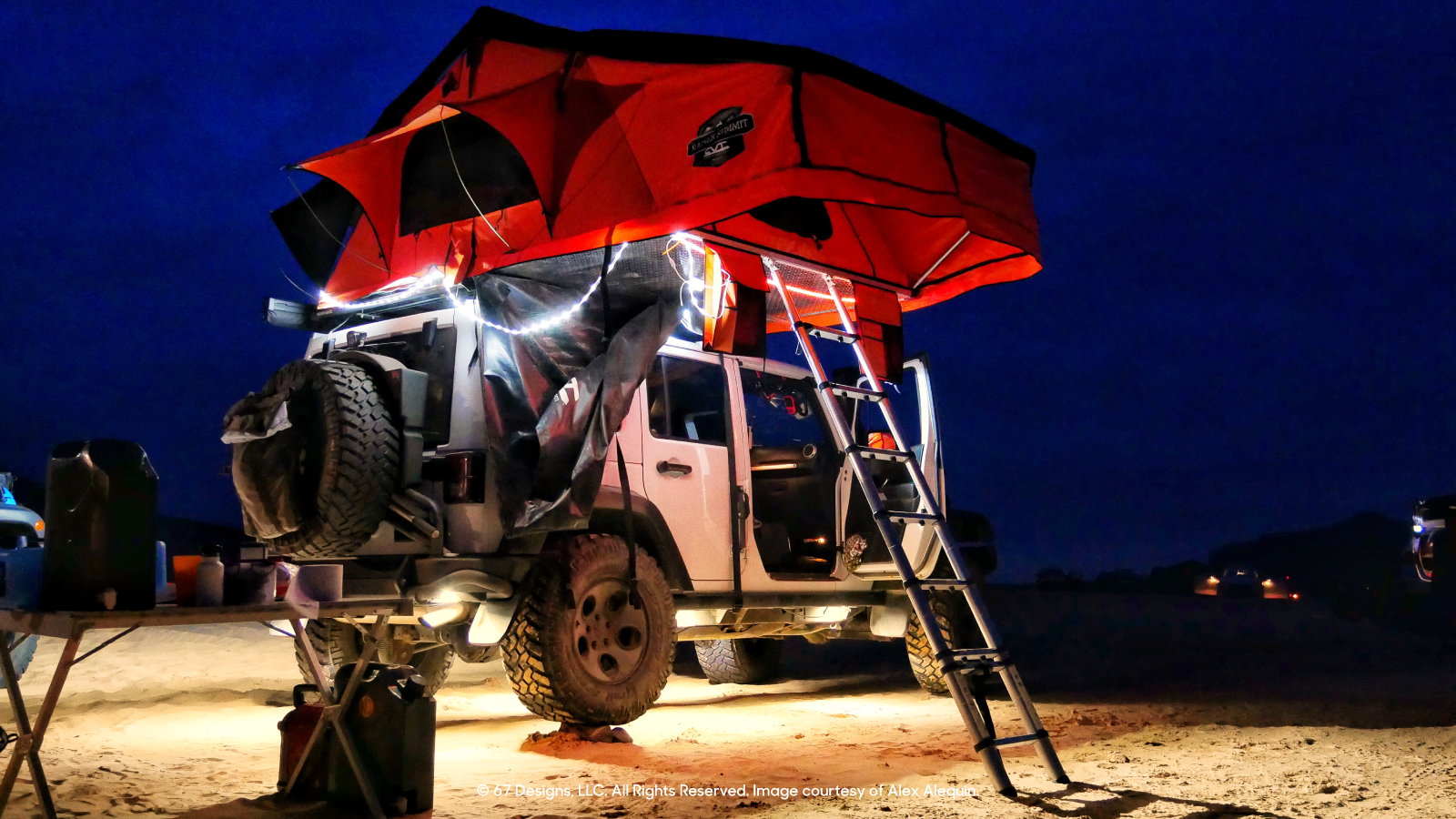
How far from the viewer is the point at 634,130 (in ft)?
16.9

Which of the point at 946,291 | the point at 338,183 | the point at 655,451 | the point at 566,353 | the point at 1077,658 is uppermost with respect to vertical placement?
the point at 338,183

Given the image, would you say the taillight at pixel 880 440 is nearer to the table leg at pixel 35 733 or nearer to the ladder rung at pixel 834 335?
the ladder rung at pixel 834 335

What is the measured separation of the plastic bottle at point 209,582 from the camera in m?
3.58

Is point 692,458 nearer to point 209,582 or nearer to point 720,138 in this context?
point 720,138

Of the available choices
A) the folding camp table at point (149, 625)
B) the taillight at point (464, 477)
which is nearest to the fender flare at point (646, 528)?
the taillight at point (464, 477)

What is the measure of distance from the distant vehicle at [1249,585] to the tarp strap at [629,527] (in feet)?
81.5

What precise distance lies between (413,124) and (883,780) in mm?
3867

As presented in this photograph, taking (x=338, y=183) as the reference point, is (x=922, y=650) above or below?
below

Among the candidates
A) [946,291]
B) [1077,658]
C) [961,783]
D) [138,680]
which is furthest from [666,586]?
[1077,658]

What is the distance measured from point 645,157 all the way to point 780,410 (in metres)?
2.99

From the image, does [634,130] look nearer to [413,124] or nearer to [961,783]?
[413,124]

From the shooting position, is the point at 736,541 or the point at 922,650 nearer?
the point at 736,541

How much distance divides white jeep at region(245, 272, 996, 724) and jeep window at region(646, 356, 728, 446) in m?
0.01

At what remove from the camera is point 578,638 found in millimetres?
5742
